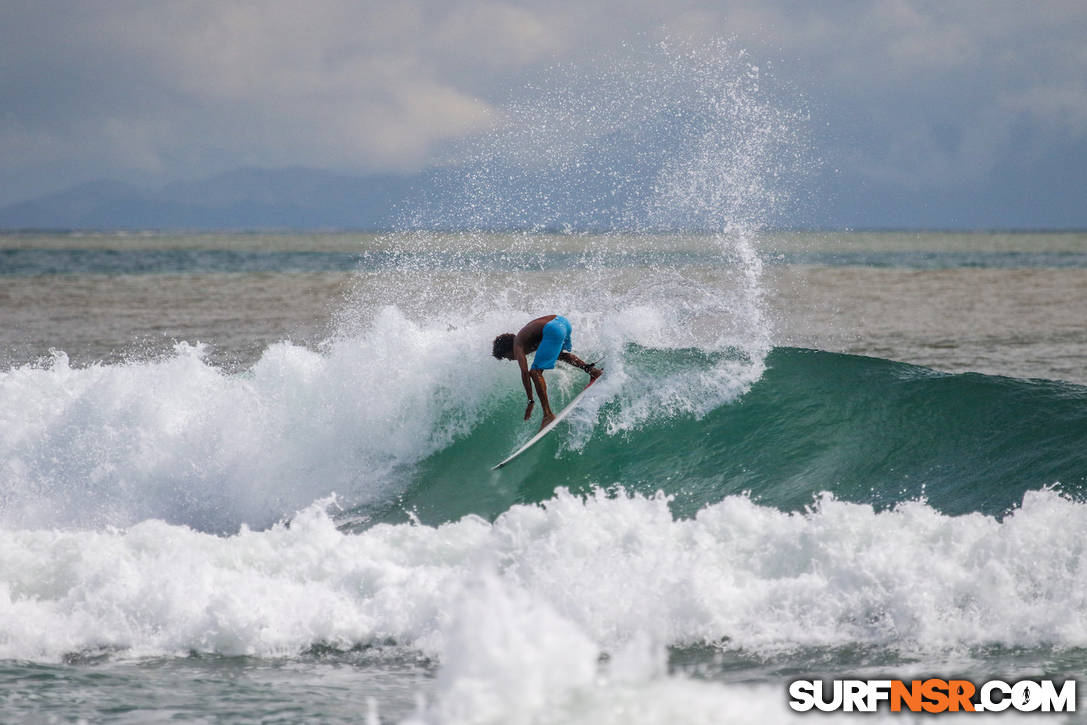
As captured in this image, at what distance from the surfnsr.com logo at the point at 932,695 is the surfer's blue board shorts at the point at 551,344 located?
5.24 metres

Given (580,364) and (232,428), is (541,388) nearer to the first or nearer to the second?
(580,364)

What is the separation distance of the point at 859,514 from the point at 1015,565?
1126 mm

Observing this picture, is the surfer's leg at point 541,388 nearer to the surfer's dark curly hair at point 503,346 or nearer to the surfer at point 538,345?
the surfer at point 538,345

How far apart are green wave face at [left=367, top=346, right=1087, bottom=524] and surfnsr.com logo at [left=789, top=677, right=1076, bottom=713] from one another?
3398 mm

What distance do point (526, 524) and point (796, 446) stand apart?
4.06m

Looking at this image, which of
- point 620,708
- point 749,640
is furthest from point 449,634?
point 749,640

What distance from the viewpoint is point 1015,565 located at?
6922mm

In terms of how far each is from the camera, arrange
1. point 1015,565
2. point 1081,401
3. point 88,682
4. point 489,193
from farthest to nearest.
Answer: point 489,193
point 1081,401
point 1015,565
point 88,682

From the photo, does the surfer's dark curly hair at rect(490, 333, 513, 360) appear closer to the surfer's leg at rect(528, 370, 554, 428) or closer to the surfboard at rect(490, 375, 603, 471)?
the surfer's leg at rect(528, 370, 554, 428)

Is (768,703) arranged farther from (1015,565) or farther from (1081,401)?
(1081,401)

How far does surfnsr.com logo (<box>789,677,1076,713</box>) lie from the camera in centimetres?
500

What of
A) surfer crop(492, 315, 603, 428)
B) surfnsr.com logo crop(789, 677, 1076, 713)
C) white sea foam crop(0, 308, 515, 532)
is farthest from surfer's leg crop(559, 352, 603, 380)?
surfnsr.com logo crop(789, 677, 1076, 713)

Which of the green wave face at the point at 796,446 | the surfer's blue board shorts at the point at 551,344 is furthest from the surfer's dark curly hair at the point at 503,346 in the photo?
the green wave face at the point at 796,446

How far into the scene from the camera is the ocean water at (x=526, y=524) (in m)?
5.83
